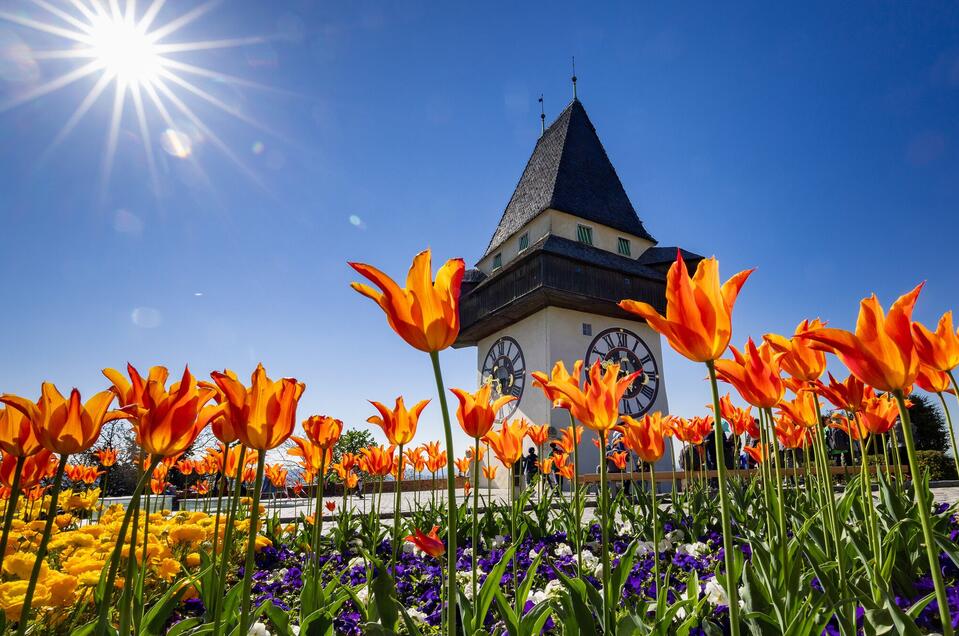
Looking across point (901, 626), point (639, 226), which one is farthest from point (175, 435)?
point (639, 226)

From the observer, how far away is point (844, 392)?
177 cm

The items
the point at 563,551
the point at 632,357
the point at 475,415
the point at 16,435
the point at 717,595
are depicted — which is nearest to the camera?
the point at 16,435

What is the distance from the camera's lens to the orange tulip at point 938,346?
1.21m

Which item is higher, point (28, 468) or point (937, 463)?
point (28, 468)

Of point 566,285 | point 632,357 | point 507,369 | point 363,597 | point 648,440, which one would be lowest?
point 363,597

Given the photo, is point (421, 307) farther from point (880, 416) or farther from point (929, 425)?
point (929, 425)

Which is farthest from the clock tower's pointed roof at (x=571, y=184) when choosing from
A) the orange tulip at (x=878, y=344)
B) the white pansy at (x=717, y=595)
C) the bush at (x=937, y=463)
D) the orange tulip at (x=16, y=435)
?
the orange tulip at (x=16, y=435)

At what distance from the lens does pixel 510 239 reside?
2133 centimetres

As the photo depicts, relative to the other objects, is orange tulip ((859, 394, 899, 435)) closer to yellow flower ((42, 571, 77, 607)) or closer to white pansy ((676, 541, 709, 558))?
white pansy ((676, 541, 709, 558))

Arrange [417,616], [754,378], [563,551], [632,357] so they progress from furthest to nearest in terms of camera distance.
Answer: [632,357] → [563,551] → [417,616] → [754,378]

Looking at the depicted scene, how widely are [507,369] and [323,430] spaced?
57.0 ft

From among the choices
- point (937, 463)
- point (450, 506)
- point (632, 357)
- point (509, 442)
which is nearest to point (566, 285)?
point (632, 357)

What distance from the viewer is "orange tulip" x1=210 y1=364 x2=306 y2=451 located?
47.1 inches

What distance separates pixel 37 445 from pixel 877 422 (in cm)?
353
